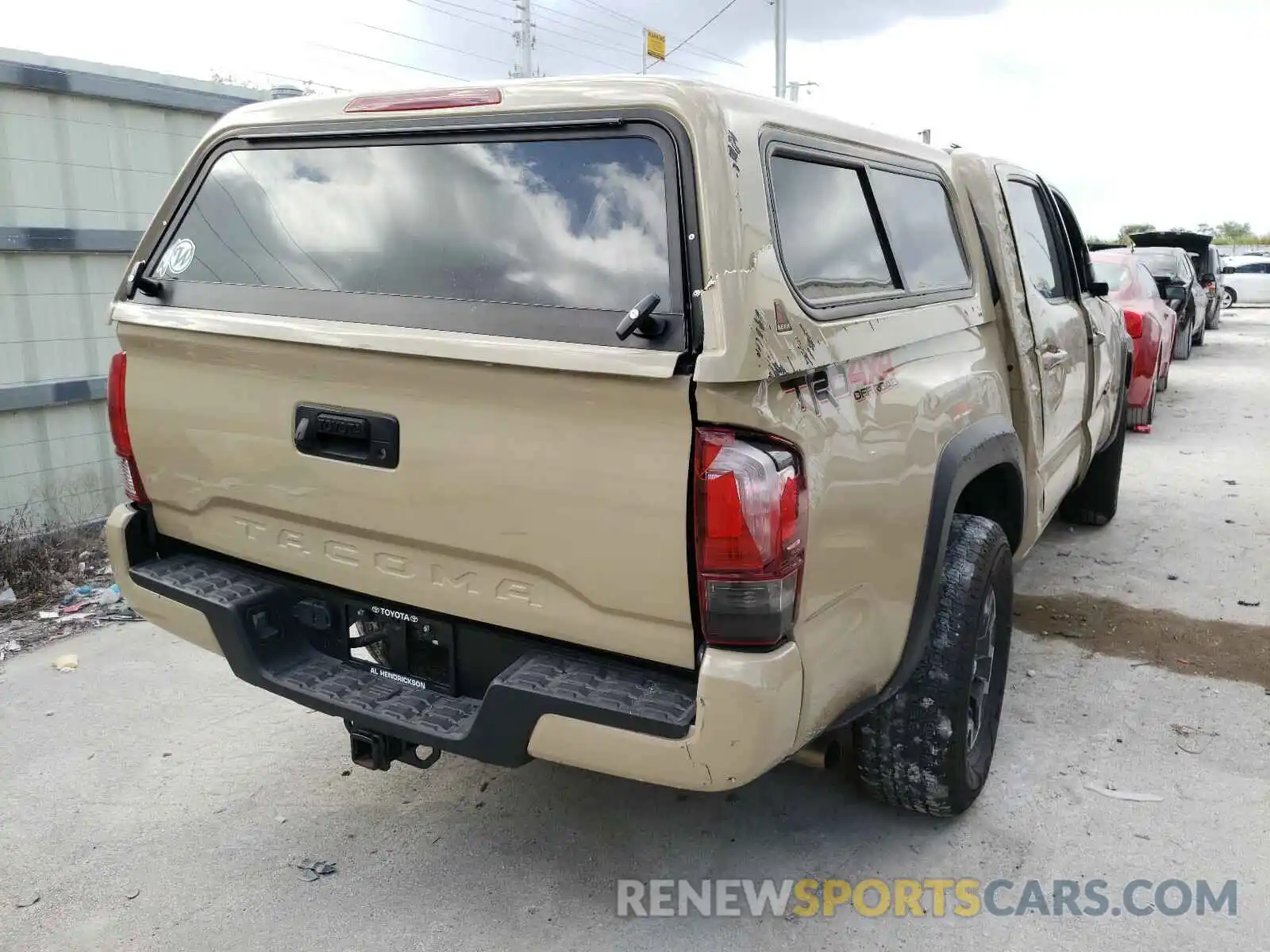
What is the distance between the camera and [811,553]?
7.09ft

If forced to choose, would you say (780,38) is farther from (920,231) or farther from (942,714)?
(942,714)

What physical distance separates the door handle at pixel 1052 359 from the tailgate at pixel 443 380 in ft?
6.96

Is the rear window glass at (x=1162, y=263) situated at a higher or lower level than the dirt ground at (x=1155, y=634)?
higher

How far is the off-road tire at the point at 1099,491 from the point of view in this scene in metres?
5.97

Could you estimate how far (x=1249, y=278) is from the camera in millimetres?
25562

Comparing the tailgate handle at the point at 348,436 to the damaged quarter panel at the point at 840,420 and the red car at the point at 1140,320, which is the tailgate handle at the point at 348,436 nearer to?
the damaged quarter panel at the point at 840,420

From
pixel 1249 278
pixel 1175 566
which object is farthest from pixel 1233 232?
pixel 1175 566

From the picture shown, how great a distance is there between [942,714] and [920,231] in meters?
1.49

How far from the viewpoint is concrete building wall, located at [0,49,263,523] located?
5387 mm

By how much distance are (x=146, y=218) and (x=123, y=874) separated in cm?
443

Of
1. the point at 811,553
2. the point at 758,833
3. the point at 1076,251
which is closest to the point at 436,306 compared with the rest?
the point at 811,553

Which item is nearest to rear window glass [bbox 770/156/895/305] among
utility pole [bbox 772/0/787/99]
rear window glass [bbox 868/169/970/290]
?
rear window glass [bbox 868/169/970/290]

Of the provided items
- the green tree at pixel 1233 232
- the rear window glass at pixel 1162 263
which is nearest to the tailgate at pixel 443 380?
the rear window glass at pixel 1162 263

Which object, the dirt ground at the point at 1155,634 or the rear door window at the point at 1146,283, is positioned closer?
the dirt ground at the point at 1155,634
